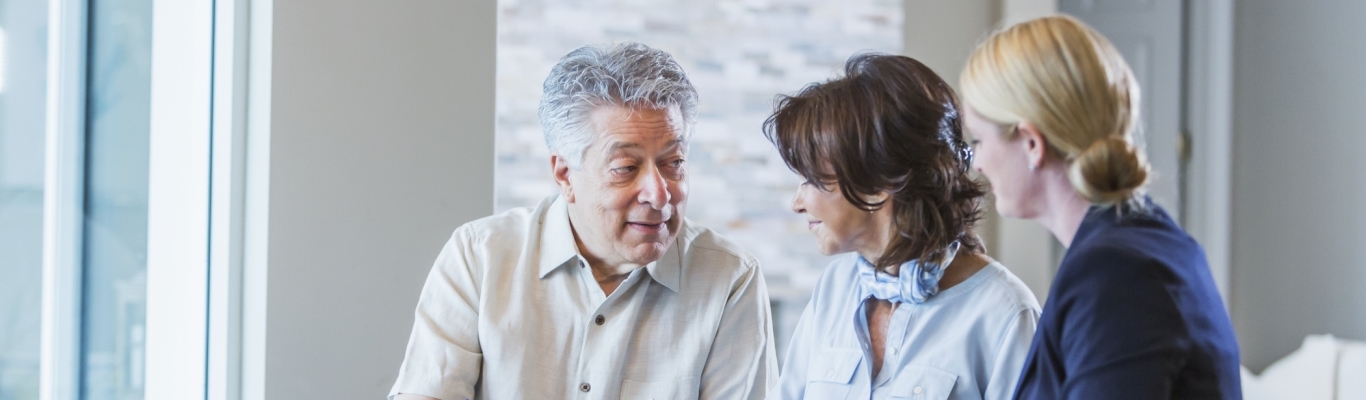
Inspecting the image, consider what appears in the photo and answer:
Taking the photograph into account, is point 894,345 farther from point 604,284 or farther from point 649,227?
point 604,284

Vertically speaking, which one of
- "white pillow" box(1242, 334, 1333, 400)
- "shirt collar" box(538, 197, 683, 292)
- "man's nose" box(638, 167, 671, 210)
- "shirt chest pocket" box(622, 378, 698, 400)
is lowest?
"white pillow" box(1242, 334, 1333, 400)

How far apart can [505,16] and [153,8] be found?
47.4 inches

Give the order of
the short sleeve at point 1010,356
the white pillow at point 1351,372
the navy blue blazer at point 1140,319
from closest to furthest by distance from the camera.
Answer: the navy blue blazer at point 1140,319
the short sleeve at point 1010,356
the white pillow at point 1351,372

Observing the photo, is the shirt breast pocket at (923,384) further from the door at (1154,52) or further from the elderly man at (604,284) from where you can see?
the door at (1154,52)

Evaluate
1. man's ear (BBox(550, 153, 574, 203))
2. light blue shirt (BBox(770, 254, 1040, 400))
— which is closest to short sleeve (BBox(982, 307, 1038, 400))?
light blue shirt (BBox(770, 254, 1040, 400))

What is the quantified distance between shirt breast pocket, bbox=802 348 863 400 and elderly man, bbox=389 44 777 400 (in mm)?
274

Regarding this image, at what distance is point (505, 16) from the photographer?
310 cm

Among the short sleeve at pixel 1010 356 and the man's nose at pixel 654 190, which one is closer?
the short sleeve at pixel 1010 356

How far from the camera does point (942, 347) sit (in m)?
1.36

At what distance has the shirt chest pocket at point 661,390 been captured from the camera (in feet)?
5.85

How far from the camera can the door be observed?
146 inches

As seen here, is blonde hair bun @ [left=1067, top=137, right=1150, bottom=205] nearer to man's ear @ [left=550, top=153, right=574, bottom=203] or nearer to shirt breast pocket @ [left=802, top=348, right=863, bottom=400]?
shirt breast pocket @ [left=802, top=348, right=863, bottom=400]

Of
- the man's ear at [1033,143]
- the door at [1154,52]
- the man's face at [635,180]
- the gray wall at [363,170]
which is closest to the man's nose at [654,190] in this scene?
the man's face at [635,180]

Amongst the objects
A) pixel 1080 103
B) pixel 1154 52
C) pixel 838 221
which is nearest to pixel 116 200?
pixel 838 221
